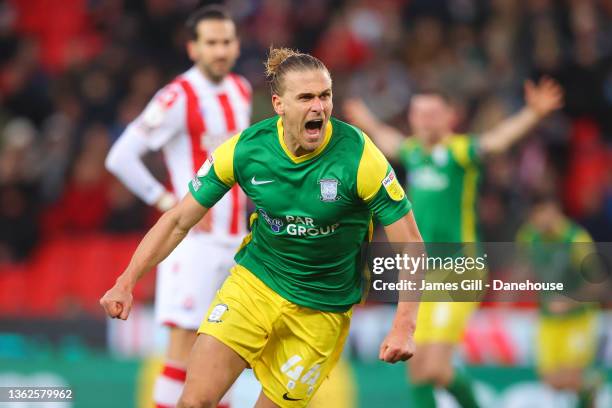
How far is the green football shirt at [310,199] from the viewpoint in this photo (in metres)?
5.81

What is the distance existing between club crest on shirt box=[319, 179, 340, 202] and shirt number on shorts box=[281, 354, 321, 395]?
0.84m

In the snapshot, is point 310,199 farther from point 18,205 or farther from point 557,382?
point 18,205

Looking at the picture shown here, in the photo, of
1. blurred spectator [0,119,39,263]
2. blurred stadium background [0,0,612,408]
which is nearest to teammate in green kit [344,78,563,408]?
blurred stadium background [0,0,612,408]

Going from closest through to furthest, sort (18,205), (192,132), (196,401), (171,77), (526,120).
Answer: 1. (196,401)
2. (192,132)
3. (526,120)
4. (18,205)
5. (171,77)

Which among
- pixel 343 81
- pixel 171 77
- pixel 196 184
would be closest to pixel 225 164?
pixel 196 184

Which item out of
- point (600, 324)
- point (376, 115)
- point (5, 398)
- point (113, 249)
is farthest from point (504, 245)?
point (5, 398)

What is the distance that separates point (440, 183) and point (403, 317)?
10.7 ft

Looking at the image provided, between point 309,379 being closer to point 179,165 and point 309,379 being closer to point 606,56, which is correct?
point 179,165

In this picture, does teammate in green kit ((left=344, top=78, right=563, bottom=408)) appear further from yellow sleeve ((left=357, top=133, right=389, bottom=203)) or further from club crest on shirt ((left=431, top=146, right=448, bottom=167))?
yellow sleeve ((left=357, top=133, right=389, bottom=203))

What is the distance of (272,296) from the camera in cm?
616

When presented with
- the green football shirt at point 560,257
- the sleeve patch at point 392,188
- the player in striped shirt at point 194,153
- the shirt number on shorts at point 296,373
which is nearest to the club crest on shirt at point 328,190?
the sleeve patch at point 392,188

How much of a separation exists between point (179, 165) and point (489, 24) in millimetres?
7432

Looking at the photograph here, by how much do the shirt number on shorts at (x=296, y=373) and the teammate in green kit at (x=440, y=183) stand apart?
222 cm

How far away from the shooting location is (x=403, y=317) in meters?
5.73
